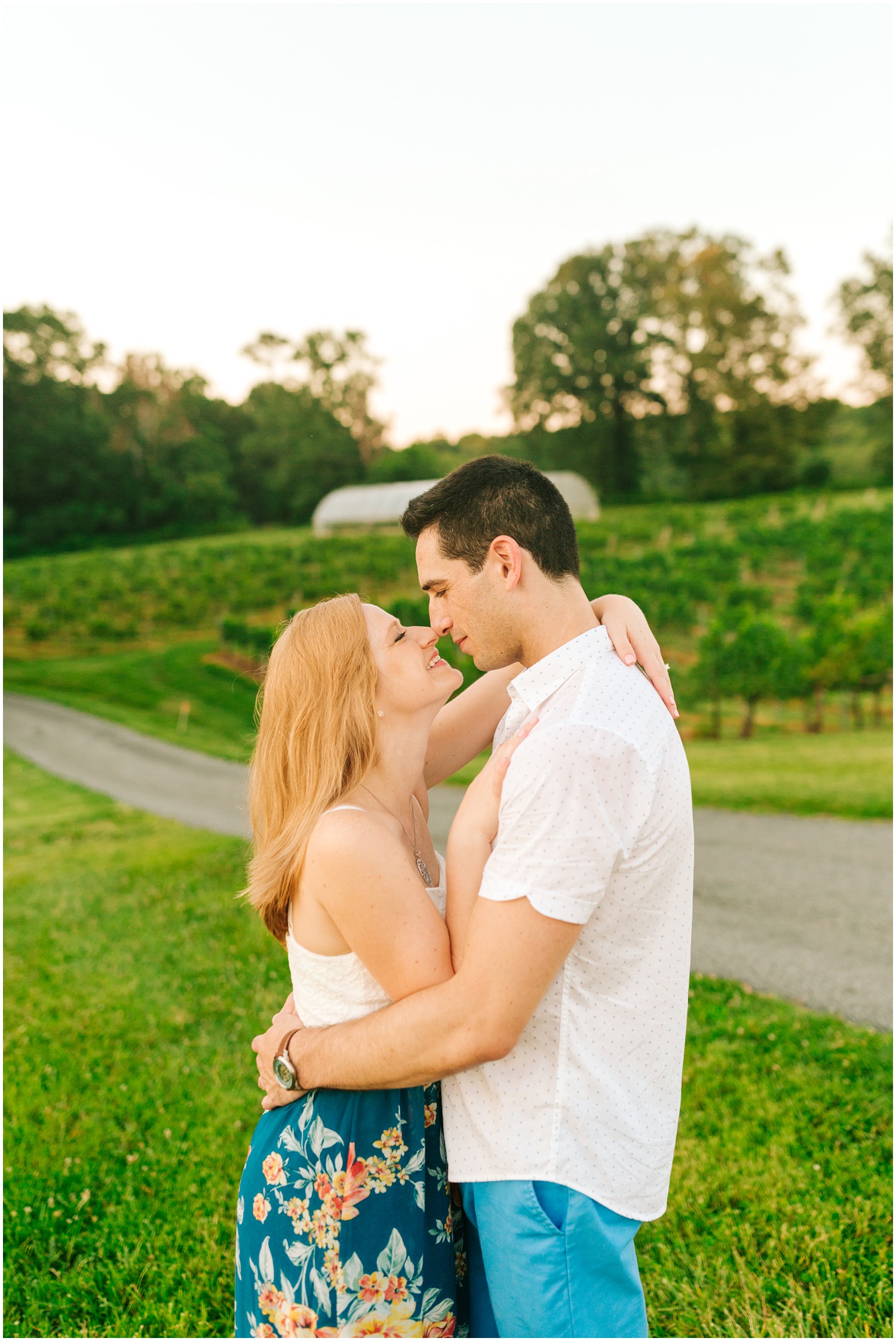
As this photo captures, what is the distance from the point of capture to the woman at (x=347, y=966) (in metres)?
1.64

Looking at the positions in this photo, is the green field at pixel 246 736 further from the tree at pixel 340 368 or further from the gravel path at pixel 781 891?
the tree at pixel 340 368

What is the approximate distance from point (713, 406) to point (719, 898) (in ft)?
103

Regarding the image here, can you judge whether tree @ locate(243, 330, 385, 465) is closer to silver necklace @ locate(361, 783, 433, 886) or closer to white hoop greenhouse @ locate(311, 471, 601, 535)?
white hoop greenhouse @ locate(311, 471, 601, 535)

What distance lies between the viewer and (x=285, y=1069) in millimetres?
1771

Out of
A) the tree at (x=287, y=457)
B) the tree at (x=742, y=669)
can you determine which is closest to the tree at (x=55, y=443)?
the tree at (x=287, y=457)

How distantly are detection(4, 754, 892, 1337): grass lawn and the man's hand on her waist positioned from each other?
179cm

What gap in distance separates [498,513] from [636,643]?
40 cm

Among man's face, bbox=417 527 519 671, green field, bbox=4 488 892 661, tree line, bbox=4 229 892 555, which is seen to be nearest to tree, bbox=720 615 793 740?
green field, bbox=4 488 892 661

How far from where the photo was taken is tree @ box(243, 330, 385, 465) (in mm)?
31891

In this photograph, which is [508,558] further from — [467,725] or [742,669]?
[742,669]

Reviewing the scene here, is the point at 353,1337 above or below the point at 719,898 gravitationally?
above

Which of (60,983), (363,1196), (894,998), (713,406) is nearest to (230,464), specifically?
(713,406)

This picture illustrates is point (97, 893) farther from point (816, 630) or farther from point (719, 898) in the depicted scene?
point (816, 630)

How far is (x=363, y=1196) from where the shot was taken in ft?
5.59
